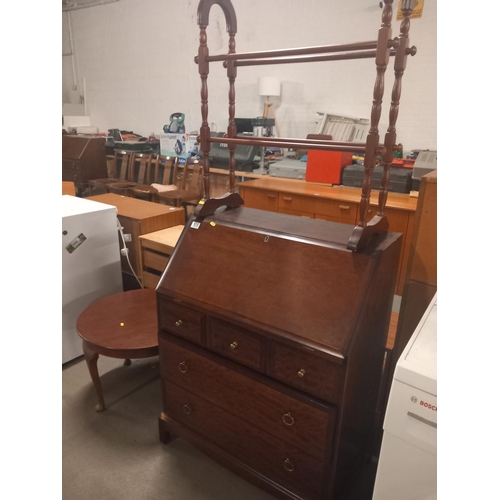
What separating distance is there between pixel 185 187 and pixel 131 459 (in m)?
3.13

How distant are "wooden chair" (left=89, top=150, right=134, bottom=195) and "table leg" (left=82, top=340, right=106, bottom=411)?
328cm

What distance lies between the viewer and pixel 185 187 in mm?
4359

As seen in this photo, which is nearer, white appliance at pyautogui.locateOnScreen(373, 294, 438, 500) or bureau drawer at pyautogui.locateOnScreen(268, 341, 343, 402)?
white appliance at pyautogui.locateOnScreen(373, 294, 438, 500)

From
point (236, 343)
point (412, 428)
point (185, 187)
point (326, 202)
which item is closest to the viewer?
point (412, 428)

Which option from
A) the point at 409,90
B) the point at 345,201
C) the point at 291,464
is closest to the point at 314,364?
the point at 291,464

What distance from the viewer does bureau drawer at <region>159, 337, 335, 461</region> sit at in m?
1.23

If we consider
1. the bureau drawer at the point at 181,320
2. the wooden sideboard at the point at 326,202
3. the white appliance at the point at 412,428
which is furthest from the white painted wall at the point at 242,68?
the white appliance at the point at 412,428

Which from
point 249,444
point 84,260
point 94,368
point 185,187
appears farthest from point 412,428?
point 185,187

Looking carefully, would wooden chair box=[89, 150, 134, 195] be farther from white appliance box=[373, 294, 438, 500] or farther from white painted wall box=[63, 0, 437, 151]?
white appliance box=[373, 294, 438, 500]

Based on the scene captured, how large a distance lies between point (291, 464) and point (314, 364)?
43 cm

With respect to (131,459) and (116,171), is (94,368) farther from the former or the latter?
(116,171)

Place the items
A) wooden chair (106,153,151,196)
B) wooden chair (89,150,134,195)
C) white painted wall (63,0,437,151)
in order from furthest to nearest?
wooden chair (89,150,134,195) < wooden chair (106,153,151,196) < white painted wall (63,0,437,151)

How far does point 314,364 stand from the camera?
1167 mm

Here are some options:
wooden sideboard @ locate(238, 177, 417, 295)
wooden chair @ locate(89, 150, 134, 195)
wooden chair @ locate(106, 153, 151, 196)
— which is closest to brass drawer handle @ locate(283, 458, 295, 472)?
wooden sideboard @ locate(238, 177, 417, 295)
